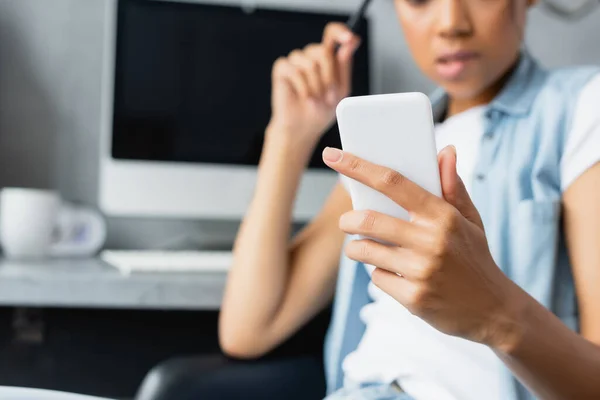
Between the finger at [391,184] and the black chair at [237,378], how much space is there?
15.3 inches

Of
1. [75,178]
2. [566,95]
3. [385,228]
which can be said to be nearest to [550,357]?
[385,228]

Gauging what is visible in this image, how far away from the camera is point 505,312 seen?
439 millimetres

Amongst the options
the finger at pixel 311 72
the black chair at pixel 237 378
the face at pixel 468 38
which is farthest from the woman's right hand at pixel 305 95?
the black chair at pixel 237 378

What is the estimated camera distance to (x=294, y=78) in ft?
2.98

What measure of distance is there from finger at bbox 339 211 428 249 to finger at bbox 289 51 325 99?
0.49 metres

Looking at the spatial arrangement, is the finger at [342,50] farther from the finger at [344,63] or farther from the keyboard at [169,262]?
the keyboard at [169,262]

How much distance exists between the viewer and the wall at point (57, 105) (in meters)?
1.27

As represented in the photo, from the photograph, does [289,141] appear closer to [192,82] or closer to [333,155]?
[192,82]

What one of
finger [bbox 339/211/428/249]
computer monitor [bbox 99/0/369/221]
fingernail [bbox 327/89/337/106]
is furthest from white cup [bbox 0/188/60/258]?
finger [bbox 339/211/428/249]

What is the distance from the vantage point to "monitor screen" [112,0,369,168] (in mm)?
1116

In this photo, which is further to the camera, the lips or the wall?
the wall

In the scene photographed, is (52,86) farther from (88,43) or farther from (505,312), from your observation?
(505,312)

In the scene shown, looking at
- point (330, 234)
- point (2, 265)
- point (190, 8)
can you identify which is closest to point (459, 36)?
point (330, 234)

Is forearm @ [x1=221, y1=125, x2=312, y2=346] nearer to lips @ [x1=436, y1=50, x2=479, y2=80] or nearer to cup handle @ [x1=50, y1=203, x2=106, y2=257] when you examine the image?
lips @ [x1=436, y1=50, x2=479, y2=80]
